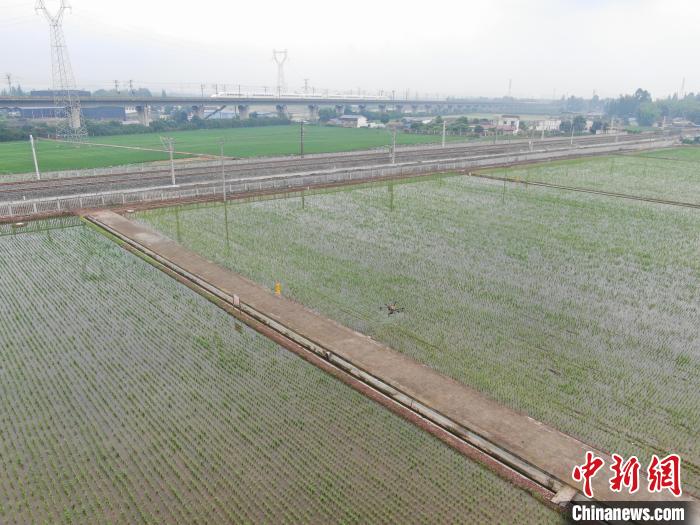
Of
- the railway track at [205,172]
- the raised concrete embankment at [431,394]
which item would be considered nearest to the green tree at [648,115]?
the railway track at [205,172]

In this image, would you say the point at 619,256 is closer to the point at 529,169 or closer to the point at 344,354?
the point at 344,354

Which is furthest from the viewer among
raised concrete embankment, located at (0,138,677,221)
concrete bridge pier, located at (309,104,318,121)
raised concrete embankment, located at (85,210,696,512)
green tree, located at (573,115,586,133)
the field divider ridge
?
concrete bridge pier, located at (309,104,318,121)

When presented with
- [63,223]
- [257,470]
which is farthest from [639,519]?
[63,223]

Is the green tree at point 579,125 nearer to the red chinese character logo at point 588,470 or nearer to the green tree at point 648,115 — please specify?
the green tree at point 648,115

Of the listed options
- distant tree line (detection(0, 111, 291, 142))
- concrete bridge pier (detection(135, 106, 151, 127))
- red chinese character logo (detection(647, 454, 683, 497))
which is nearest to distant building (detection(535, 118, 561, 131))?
distant tree line (detection(0, 111, 291, 142))

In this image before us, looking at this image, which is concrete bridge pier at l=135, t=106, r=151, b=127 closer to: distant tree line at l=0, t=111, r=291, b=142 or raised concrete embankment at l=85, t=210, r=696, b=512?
distant tree line at l=0, t=111, r=291, b=142

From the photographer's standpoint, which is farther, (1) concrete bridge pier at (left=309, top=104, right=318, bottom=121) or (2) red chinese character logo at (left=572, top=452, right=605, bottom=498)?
(1) concrete bridge pier at (left=309, top=104, right=318, bottom=121)
